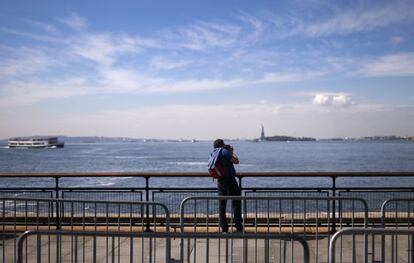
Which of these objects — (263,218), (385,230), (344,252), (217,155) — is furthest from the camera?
(263,218)

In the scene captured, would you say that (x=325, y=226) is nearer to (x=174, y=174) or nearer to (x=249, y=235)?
(x=174, y=174)

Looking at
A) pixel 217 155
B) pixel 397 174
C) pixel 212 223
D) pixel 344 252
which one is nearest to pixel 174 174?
pixel 217 155

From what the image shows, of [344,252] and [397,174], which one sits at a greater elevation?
[397,174]

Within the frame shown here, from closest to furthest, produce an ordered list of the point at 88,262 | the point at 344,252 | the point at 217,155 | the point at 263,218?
the point at 88,262 < the point at 344,252 < the point at 217,155 < the point at 263,218

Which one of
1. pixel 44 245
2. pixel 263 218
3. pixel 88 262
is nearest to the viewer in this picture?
pixel 88 262

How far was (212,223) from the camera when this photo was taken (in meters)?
10.1

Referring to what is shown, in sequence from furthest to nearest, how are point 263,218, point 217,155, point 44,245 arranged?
point 263,218, point 217,155, point 44,245

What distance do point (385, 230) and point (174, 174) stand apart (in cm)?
558

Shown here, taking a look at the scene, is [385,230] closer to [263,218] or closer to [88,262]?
[88,262]

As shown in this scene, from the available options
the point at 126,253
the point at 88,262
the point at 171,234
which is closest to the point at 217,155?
the point at 126,253

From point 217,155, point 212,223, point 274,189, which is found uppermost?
point 217,155

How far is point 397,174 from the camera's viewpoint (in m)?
9.09

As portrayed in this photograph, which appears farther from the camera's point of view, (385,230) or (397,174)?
(397,174)

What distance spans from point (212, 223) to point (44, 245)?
11.9 feet
